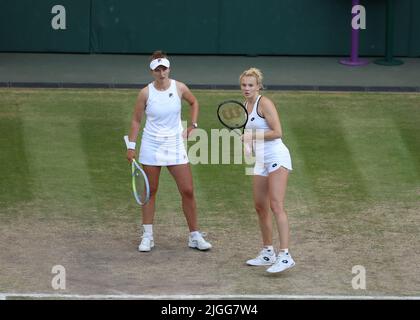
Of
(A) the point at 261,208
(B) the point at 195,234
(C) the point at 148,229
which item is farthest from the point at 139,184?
(A) the point at 261,208

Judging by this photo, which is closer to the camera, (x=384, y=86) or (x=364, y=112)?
(x=364, y=112)

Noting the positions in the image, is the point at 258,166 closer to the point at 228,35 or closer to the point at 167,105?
the point at 167,105

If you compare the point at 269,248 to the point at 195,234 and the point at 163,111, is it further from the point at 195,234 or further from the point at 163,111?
the point at 163,111

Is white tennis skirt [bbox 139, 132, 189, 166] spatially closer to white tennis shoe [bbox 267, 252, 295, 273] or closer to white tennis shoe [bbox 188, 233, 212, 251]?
white tennis shoe [bbox 188, 233, 212, 251]

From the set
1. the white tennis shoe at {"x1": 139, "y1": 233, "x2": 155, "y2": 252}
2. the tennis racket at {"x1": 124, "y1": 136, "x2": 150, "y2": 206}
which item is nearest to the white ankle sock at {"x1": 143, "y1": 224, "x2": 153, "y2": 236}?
the white tennis shoe at {"x1": 139, "y1": 233, "x2": 155, "y2": 252}

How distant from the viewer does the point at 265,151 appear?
13258mm

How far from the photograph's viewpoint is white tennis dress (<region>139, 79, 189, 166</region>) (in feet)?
45.0

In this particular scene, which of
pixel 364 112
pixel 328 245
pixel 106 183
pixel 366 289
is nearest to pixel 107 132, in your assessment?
pixel 106 183

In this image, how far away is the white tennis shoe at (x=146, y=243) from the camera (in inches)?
545

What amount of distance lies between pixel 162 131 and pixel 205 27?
348 inches

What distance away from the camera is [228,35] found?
22.4m

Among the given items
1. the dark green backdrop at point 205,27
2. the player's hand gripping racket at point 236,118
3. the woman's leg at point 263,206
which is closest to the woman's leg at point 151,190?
the player's hand gripping racket at point 236,118

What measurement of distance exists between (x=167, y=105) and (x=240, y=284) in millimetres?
2020

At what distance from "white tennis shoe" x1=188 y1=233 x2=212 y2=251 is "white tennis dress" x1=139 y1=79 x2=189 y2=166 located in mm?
778
